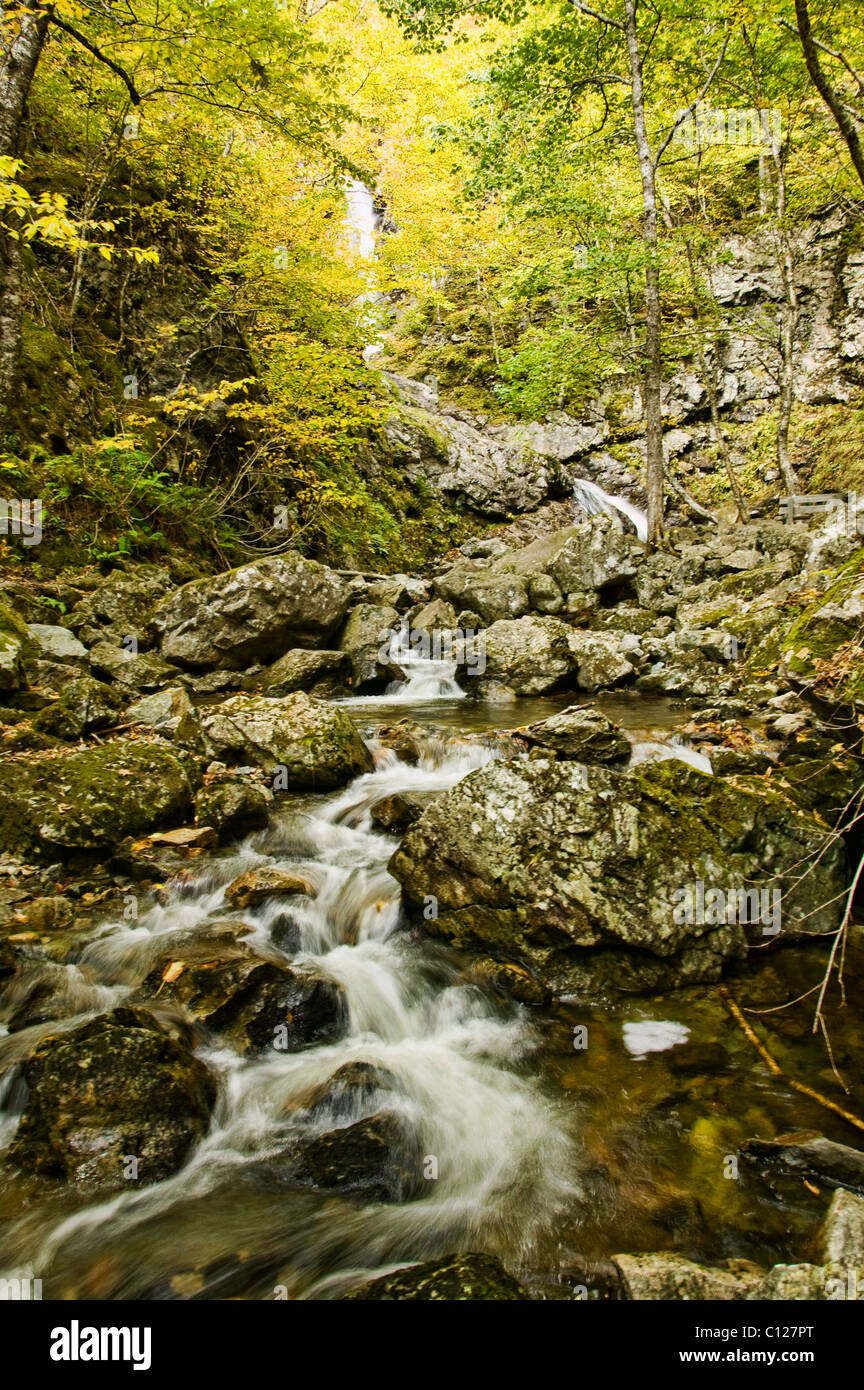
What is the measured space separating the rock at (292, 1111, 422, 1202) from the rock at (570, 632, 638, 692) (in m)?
7.28

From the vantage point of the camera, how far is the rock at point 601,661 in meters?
9.45

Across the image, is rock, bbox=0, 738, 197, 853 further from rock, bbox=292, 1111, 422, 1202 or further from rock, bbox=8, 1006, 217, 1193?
rock, bbox=292, 1111, 422, 1202

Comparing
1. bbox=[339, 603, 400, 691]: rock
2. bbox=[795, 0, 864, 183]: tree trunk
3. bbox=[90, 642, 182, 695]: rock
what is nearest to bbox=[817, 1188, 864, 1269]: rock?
bbox=[795, 0, 864, 183]: tree trunk

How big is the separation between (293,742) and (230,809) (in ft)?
4.15

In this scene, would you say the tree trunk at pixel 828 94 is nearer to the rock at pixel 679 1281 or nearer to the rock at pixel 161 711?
the rock at pixel 679 1281

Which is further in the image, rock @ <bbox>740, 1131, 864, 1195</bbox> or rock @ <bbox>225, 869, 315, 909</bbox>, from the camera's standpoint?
rock @ <bbox>225, 869, 315, 909</bbox>

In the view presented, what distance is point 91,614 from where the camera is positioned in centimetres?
872

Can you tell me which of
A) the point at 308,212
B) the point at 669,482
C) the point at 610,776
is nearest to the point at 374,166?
the point at 308,212

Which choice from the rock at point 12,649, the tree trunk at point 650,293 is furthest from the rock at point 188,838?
the tree trunk at point 650,293

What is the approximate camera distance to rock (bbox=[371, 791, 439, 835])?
19.1 ft

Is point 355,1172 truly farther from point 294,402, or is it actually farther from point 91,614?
point 294,402

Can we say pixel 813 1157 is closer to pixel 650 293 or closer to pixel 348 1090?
pixel 348 1090

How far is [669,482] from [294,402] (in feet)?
38.0

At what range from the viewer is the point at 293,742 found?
6660 mm
